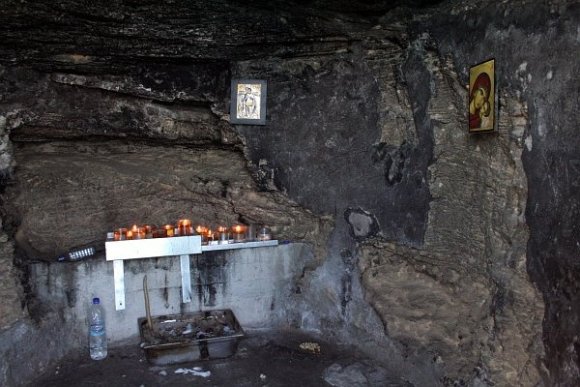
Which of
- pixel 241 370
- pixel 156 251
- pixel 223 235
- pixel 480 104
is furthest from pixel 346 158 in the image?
pixel 241 370

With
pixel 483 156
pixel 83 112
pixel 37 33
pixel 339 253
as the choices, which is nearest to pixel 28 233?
pixel 83 112

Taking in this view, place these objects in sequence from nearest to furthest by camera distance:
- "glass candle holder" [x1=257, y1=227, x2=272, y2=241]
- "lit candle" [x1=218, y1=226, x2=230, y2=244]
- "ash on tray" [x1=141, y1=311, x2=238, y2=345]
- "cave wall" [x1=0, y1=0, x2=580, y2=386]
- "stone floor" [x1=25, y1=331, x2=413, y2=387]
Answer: "cave wall" [x1=0, y1=0, x2=580, y2=386], "stone floor" [x1=25, y1=331, x2=413, y2=387], "ash on tray" [x1=141, y1=311, x2=238, y2=345], "lit candle" [x1=218, y1=226, x2=230, y2=244], "glass candle holder" [x1=257, y1=227, x2=272, y2=241]

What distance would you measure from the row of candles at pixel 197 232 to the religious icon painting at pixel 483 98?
2.52 meters

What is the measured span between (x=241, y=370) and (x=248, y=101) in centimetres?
259

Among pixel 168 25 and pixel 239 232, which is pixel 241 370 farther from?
pixel 168 25

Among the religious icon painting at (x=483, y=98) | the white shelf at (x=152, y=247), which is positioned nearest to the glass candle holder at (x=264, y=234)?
the white shelf at (x=152, y=247)

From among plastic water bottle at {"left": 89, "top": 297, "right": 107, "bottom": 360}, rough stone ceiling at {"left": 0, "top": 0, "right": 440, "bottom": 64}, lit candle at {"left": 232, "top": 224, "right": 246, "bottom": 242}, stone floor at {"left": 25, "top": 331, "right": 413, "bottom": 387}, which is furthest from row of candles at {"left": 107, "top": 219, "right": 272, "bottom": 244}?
rough stone ceiling at {"left": 0, "top": 0, "right": 440, "bottom": 64}

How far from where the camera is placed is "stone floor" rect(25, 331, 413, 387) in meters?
4.07

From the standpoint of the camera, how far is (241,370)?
14.0ft

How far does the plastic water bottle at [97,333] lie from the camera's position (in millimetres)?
4488

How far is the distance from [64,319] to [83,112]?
1951 millimetres

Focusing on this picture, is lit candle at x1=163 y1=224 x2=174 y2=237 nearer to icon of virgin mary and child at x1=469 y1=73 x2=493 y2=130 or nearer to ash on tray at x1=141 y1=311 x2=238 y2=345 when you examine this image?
ash on tray at x1=141 y1=311 x2=238 y2=345

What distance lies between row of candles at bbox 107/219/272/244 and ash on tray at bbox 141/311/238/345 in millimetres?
773

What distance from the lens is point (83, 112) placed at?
4410mm
